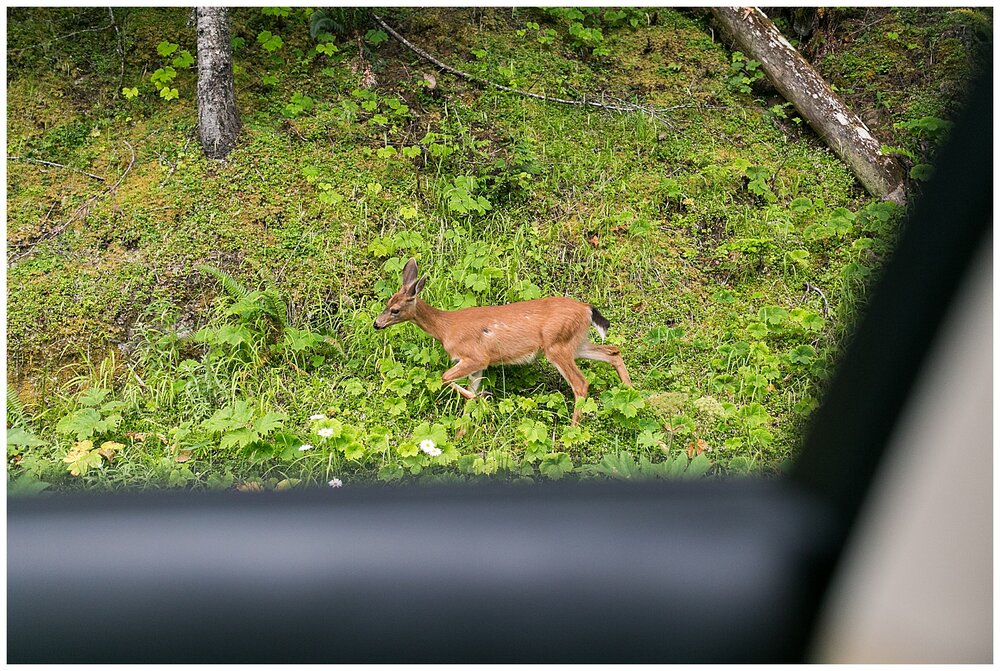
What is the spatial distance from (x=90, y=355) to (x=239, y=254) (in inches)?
35.5

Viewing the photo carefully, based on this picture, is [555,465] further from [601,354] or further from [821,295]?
[821,295]

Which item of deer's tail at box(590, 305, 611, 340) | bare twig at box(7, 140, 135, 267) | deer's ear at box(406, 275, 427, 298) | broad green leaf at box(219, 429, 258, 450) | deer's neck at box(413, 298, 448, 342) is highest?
deer's tail at box(590, 305, 611, 340)

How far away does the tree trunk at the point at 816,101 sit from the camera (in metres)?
5.12

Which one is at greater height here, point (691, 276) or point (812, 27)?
point (812, 27)

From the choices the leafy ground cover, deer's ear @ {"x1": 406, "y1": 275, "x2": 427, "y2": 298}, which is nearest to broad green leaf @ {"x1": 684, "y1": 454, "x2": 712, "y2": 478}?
the leafy ground cover

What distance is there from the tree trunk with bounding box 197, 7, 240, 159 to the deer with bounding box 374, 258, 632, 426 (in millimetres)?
1920

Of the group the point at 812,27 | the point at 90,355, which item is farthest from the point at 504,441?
the point at 812,27

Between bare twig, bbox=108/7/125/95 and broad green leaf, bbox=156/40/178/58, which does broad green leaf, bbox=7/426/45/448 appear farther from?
broad green leaf, bbox=156/40/178/58

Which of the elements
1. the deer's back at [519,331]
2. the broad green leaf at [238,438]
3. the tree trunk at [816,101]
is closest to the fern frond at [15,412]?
the broad green leaf at [238,438]

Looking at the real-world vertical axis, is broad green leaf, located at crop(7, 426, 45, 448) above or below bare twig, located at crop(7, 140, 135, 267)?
below

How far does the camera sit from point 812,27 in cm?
649

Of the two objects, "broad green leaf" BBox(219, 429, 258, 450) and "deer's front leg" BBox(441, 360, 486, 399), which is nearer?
"broad green leaf" BBox(219, 429, 258, 450)

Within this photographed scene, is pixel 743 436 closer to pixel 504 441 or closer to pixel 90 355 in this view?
pixel 504 441

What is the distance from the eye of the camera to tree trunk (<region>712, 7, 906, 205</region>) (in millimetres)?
5117
